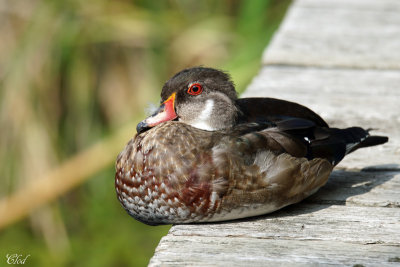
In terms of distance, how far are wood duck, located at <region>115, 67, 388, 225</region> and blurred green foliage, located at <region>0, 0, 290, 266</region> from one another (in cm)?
223

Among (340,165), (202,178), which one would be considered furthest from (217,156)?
(340,165)

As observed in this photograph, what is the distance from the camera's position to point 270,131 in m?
2.71

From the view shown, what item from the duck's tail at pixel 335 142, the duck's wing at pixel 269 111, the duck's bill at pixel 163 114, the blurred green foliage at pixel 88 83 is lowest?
the blurred green foliage at pixel 88 83

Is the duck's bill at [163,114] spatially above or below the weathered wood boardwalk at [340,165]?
above

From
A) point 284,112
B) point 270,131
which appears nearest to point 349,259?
point 270,131

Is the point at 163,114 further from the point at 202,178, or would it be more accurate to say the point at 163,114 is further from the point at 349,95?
the point at 349,95

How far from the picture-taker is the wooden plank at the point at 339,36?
14.8 feet

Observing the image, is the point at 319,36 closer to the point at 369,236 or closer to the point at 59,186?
the point at 59,186

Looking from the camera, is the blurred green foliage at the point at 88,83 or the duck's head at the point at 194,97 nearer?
the duck's head at the point at 194,97

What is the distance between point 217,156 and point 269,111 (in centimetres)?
44

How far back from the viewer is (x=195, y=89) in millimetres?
2799

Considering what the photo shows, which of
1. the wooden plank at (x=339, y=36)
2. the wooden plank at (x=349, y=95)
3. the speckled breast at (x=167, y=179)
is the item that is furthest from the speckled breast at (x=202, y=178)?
the wooden plank at (x=339, y=36)

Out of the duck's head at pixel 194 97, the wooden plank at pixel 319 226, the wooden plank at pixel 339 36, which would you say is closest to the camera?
the wooden plank at pixel 319 226

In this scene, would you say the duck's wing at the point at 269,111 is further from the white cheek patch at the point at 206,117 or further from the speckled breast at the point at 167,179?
the speckled breast at the point at 167,179
